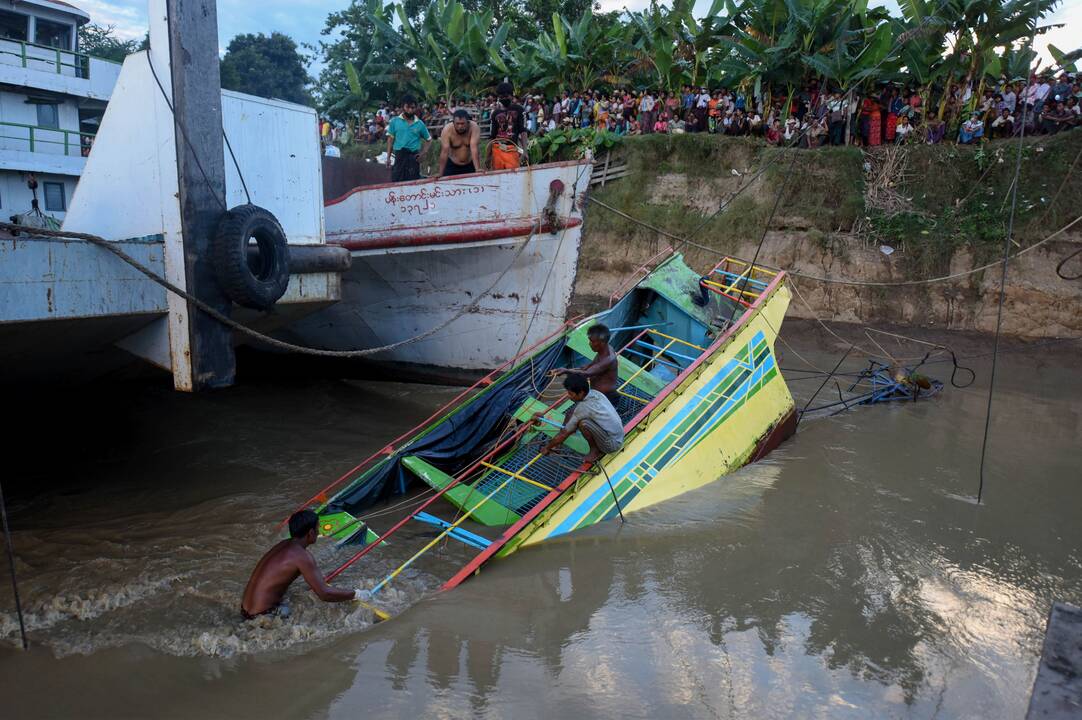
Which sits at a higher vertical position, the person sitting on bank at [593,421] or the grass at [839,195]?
the grass at [839,195]

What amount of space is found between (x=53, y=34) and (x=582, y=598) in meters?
13.4

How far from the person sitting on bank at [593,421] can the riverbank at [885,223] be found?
6432 mm

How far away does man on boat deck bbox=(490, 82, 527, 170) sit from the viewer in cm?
909

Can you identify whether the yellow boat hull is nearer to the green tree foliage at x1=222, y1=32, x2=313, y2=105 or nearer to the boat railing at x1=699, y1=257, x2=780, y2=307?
the boat railing at x1=699, y1=257, x2=780, y2=307

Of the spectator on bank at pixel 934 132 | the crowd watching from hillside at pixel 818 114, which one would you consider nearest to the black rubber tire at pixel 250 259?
the crowd watching from hillside at pixel 818 114

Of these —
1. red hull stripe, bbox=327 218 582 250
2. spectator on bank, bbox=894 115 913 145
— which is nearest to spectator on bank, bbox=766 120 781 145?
spectator on bank, bbox=894 115 913 145

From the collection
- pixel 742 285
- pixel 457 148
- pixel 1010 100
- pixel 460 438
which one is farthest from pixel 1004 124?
pixel 460 438

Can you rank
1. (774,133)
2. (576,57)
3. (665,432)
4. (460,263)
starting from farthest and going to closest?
(576,57)
(774,133)
(460,263)
(665,432)

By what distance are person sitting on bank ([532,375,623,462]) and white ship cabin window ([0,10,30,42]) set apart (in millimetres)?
11905

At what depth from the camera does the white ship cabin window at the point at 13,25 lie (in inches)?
469

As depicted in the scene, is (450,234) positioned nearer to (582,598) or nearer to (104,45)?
(582,598)

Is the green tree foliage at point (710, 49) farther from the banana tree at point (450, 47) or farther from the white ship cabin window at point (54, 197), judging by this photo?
the white ship cabin window at point (54, 197)

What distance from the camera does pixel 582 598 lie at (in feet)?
15.5

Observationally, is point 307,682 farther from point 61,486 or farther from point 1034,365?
point 1034,365
